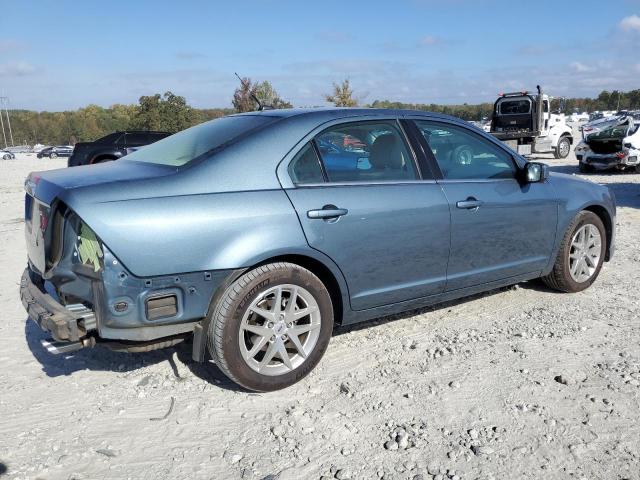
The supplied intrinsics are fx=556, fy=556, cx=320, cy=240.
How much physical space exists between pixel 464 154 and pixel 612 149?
42.2 feet


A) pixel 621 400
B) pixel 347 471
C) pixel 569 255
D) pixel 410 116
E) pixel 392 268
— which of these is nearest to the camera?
pixel 347 471

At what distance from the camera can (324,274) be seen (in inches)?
135

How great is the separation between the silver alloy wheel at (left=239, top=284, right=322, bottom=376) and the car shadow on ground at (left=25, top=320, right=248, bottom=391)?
33 centimetres

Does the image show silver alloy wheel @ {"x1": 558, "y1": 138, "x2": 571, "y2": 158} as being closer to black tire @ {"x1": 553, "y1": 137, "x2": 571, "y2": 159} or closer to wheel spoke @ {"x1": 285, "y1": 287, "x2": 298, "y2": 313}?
black tire @ {"x1": 553, "y1": 137, "x2": 571, "y2": 159}

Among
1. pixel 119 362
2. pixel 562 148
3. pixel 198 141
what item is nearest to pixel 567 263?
pixel 198 141

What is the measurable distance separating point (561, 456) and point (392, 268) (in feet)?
4.78

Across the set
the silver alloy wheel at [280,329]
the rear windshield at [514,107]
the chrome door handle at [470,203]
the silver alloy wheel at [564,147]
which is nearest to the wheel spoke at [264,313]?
the silver alloy wheel at [280,329]

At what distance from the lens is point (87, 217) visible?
272cm

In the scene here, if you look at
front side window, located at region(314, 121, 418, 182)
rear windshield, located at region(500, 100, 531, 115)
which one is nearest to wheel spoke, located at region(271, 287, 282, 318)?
front side window, located at region(314, 121, 418, 182)

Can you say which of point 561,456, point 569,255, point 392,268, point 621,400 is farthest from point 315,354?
point 569,255

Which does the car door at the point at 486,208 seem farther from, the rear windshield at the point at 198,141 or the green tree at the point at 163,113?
the green tree at the point at 163,113

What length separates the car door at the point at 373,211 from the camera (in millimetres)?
3318

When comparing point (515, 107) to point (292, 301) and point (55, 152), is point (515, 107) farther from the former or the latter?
point (55, 152)

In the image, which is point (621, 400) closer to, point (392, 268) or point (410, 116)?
point (392, 268)
